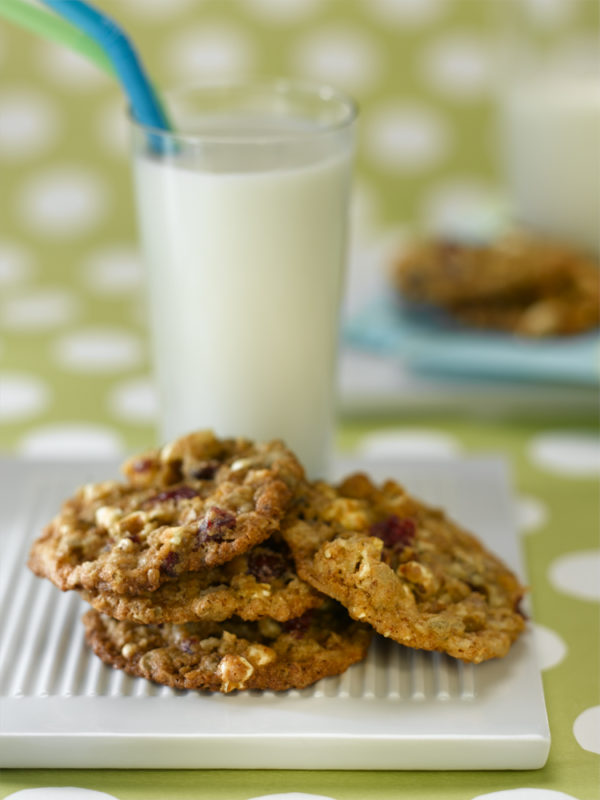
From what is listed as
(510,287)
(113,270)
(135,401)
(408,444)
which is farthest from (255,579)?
(113,270)

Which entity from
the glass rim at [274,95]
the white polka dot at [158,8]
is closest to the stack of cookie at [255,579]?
the glass rim at [274,95]

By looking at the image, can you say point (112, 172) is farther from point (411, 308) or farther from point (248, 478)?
point (248, 478)

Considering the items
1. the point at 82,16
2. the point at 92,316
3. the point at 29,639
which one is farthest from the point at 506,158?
the point at 29,639

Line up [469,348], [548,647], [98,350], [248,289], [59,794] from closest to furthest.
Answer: [59,794] < [548,647] < [248,289] < [469,348] < [98,350]

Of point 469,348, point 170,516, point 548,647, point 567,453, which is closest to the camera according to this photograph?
point 170,516

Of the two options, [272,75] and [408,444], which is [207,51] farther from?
[408,444]

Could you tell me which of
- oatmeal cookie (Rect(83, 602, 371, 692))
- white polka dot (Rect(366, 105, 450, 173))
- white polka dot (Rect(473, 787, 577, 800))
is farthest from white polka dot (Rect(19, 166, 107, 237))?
white polka dot (Rect(473, 787, 577, 800))

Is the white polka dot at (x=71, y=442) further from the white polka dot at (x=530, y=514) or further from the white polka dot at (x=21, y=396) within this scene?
the white polka dot at (x=530, y=514)
